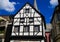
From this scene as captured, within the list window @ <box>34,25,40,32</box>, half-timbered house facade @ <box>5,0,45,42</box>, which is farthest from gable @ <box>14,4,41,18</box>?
window @ <box>34,25,40,32</box>

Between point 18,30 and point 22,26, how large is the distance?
45.0 inches

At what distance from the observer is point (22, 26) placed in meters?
30.7

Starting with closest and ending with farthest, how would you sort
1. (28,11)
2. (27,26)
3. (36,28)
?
(36,28) → (27,26) → (28,11)

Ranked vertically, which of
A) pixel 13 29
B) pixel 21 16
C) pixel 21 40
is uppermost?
pixel 21 16

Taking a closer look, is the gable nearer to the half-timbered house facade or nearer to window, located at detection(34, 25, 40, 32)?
the half-timbered house facade

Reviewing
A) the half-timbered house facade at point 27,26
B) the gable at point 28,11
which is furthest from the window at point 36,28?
the gable at point 28,11

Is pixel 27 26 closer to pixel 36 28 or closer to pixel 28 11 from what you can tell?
pixel 36 28

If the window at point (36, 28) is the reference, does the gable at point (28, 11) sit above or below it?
above

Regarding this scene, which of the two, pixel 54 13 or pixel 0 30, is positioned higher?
pixel 54 13

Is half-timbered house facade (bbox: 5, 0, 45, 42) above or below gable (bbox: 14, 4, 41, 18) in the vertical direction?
below

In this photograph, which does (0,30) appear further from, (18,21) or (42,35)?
(42,35)

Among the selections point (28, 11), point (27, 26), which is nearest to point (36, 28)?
point (27, 26)

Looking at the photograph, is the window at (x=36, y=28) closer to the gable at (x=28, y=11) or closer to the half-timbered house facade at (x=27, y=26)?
the half-timbered house facade at (x=27, y=26)

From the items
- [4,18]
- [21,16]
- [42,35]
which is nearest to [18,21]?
[21,16]
